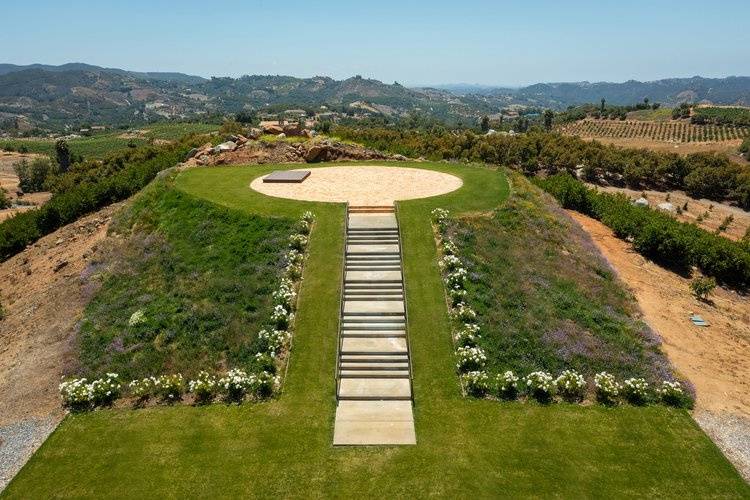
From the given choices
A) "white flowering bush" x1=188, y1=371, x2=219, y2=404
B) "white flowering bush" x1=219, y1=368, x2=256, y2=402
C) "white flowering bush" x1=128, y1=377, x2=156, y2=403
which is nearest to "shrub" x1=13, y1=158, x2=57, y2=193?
"white flowering bush" x1=128, y1=377, x2=156, y2=403

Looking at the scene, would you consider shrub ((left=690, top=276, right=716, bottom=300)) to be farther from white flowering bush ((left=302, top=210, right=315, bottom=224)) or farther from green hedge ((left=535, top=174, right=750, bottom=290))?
white flowering bush ((left=302, top=210, right=315, bottom=224))

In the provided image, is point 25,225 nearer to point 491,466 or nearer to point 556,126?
point 491,466

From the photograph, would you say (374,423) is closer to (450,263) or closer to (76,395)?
(450,263)

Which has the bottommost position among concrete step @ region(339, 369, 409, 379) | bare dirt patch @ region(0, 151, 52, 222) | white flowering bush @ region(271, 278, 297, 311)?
bare dirt patch @ region(0, 151, 52, 222)

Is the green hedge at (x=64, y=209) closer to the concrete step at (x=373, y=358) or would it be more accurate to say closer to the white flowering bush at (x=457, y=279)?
the concrete step at (x=373, y=358)

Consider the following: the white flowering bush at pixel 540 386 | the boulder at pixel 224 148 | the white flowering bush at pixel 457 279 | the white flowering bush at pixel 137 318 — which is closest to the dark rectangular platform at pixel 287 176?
the boulder at pixel 224 148
